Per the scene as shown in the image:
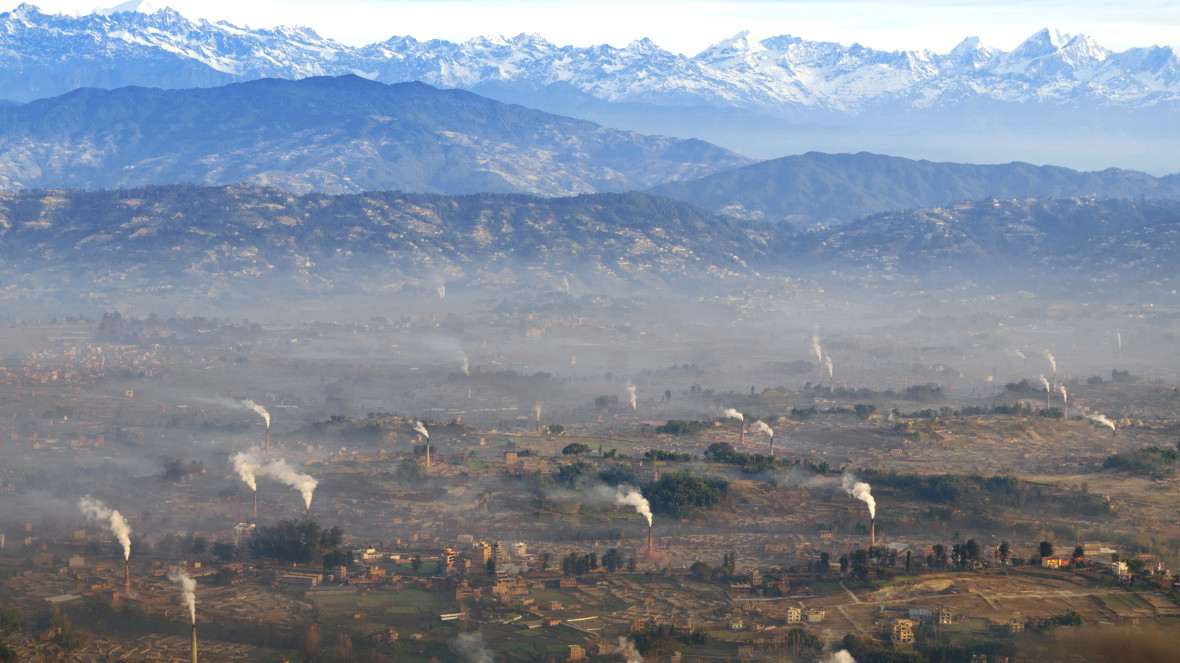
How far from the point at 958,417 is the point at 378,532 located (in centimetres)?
9405

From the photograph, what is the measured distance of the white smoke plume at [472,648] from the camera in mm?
87875

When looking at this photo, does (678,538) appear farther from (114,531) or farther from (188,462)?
(188,462)

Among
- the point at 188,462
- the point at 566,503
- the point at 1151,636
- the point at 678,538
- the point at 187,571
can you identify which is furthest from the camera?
the point at 188,462

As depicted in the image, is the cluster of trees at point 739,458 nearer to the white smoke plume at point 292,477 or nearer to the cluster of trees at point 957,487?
the cluster of trees at point 957,487

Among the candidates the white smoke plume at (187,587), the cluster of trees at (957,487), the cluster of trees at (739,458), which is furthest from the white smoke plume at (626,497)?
the white smoke plume at (187,587)

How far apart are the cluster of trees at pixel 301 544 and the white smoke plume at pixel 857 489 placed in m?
48.6

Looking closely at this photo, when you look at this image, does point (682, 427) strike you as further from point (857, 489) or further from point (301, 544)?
point (301, 544)

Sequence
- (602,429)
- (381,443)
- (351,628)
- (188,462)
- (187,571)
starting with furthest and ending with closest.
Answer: (602,429), (381,443), (188,462), (187,571), (351,628)

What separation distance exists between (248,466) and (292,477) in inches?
256

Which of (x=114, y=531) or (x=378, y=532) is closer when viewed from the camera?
(x=114, y=531)

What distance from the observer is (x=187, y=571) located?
351 ft

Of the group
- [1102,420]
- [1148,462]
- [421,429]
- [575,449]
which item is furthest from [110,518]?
[1102,420]

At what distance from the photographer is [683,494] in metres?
134

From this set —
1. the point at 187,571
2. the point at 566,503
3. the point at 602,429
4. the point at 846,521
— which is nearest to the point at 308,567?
the point at 187,571
